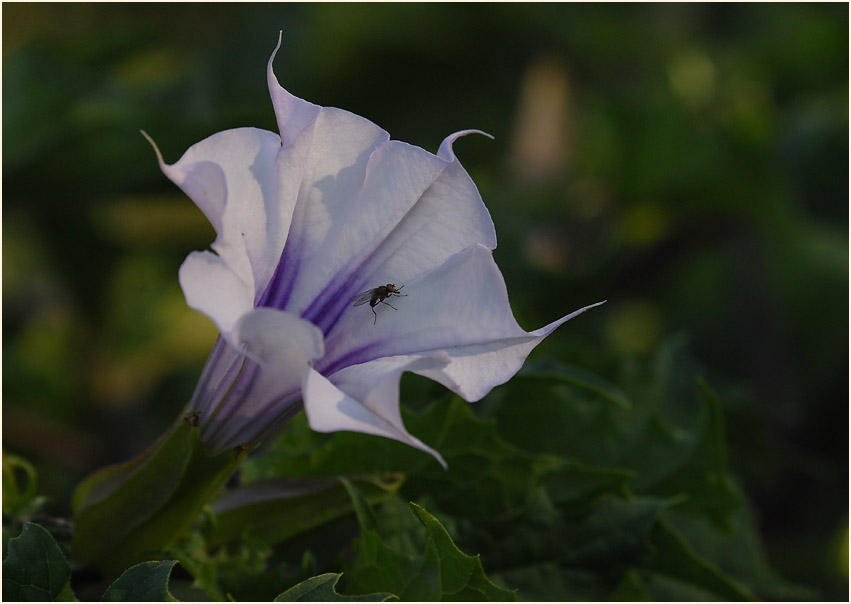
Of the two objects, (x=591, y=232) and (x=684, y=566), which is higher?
(x=684, y=566)

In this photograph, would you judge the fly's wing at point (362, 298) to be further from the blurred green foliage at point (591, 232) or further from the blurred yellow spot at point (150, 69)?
the blurred yellow spot at point (150, 69)

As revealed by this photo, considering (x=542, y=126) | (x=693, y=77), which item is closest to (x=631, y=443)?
(x=693, y=77)

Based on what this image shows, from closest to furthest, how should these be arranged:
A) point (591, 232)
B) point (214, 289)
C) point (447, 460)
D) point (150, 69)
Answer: point (214, 289), point (447, 460), point (591, 232), point (150, 69)

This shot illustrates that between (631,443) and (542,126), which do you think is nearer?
(631,443)

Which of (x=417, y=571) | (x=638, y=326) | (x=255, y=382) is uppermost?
(x=255, y=382)

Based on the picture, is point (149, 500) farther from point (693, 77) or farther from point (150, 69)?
point (693, 77)

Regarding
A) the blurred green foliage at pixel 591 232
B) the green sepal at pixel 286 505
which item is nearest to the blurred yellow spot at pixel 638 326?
the blurred green foliage at pixel 591 232

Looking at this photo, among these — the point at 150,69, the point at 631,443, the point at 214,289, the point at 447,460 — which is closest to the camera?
the point at 214,289

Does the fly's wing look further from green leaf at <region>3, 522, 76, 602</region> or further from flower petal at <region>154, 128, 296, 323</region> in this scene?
green leaf at <region>3, 522, 76, 602</region>

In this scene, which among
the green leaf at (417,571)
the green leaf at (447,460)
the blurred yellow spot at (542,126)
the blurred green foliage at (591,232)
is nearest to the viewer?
the green leaf at (417,571)
